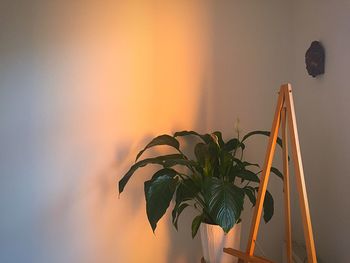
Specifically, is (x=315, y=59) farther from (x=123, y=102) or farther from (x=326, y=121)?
(x=123, y=102)

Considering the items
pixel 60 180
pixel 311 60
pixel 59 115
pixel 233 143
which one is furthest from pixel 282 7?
pixel 60 180

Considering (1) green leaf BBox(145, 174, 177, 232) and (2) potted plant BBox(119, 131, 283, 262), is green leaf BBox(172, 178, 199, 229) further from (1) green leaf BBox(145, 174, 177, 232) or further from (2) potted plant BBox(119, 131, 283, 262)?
(1) green leaf BBox(145, 174, 177, 232)

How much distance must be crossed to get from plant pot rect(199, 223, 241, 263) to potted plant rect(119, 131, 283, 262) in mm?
18

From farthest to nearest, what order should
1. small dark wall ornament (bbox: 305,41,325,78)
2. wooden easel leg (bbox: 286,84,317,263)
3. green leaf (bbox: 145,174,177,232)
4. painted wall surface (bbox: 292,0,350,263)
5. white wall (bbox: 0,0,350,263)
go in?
1. white wall (bbox: 0,0,350,263)
2. small dark wall ornament (bbox: 305,41,325,78)
3. painted wall surface (bbox: 292,0,350,263)
4. green leaf (bbox: 145,174,177,232)
5. wooden easel leg (bbox: 286,84,317,263)

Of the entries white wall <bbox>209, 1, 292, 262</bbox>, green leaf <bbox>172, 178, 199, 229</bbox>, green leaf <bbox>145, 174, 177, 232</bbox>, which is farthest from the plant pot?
white wall <bbox>209, 1, 292, 262</bbox>

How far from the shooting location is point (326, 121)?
4.46 ft

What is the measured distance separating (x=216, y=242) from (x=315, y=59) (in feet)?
3.06

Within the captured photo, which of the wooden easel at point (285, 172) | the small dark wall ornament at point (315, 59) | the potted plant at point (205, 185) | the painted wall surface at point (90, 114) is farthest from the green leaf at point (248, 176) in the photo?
the small dark wall ornament at point (315, 59)

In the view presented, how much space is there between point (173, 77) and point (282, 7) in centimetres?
71

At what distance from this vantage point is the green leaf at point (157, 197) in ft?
3.62

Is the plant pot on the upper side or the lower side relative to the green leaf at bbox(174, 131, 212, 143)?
lower

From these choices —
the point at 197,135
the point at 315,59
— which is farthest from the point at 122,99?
the point at 315,59

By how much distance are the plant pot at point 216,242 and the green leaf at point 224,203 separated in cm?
27

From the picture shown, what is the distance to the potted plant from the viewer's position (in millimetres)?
1015
